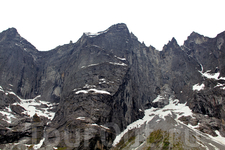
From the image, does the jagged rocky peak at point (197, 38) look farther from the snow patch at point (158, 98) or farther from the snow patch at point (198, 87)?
the snow patch at point (158, 98)

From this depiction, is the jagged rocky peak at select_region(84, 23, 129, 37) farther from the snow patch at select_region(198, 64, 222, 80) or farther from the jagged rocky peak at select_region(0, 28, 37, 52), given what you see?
the snow patch at select_region(198, 64, 222, 80)

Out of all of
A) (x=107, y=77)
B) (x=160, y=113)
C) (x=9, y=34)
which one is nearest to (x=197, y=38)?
(x=160, y=113)

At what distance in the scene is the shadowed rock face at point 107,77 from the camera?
62.8 metres

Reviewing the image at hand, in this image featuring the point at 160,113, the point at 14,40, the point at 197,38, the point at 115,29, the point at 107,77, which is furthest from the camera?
the point at 197,38

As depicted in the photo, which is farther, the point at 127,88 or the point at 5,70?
the point at 5,70

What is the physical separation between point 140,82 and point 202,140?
51.5m

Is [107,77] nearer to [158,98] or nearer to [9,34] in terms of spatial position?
[158,98]

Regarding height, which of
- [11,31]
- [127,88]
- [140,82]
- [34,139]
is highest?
[11,31]

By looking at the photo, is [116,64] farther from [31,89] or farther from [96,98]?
[31,89]

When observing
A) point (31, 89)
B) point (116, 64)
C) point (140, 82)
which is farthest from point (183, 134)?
point (31, 89)

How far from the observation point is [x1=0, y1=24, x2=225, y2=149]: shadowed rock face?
6281 centimetres

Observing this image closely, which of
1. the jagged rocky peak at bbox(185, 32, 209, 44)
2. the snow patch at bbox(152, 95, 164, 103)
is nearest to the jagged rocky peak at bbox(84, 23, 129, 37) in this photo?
the jagged rocky peak at bbox(185, 32, 209, 44)

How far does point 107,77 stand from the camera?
73.3 metres

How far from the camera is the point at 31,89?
99750mm
